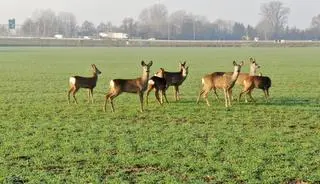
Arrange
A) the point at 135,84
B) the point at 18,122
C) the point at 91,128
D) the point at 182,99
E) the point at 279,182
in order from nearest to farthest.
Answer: the point at 279,182 → the point at 91,128 → the point at 18,122 → the point at 135,84 → the point at 182,99

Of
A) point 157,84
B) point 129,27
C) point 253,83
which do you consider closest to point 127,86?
point 157,84

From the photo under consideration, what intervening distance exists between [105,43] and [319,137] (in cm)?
12177

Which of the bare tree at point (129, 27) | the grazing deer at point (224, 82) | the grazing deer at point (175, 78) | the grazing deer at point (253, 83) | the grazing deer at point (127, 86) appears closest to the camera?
the grazing deer at point (127, 86)

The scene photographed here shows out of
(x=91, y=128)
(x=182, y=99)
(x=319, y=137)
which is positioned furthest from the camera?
(x=182, y=99)

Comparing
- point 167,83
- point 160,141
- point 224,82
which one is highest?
point 224,82

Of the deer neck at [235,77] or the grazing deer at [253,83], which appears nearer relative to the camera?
the deer neck at [235,77]

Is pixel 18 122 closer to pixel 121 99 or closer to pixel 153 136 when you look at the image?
pixel 153 136

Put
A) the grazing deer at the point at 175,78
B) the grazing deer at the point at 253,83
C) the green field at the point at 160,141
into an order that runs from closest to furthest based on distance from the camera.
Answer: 1. the green field at the point at 160,141
2. the grazing deer at the point at 253,83
3. the grazing deer at the point at 175,78

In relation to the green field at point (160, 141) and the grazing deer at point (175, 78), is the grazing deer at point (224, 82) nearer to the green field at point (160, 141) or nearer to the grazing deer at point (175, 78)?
the green field at point (160, 141)

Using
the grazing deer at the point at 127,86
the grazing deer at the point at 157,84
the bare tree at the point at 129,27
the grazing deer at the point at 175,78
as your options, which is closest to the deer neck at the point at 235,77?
the grazing deer at the point at 157,84

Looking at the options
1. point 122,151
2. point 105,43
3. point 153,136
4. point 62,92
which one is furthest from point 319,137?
point 105,43

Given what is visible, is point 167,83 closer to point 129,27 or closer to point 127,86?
point 127,86

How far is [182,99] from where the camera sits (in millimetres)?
19984

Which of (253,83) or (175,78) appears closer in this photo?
(253,83)
